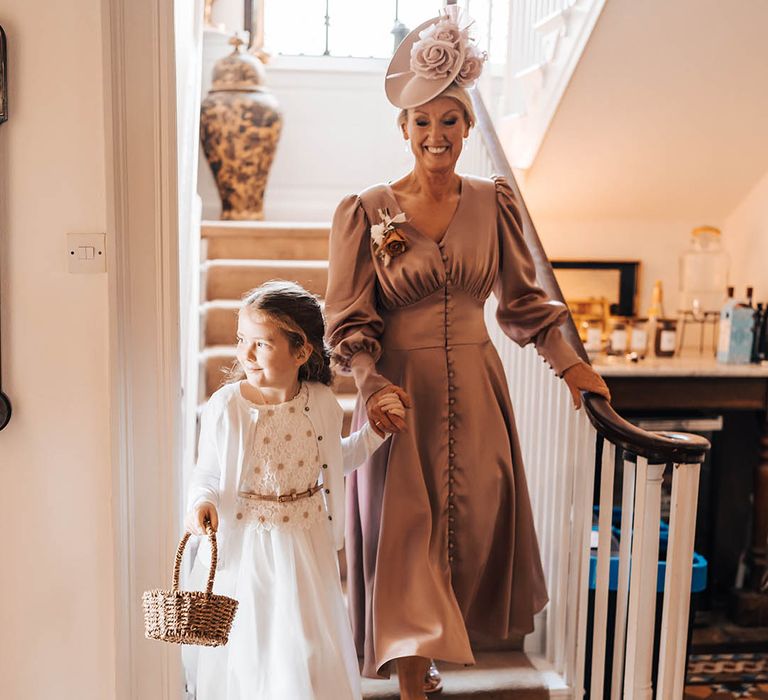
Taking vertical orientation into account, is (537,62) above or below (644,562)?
above

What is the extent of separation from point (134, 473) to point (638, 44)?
86.2 inches

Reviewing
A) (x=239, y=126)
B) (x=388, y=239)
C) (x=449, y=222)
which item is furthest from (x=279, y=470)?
(x=239, y=126)

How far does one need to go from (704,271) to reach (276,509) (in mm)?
2789

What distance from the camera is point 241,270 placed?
361cm

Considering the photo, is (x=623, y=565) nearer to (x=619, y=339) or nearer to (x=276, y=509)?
(x=276, y=509)

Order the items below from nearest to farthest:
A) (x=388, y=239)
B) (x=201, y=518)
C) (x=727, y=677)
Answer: (x=201, y=518) → (x=388, y=239) → (x=727, y=677)

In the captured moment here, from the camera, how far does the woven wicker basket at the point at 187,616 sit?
158 centimetres

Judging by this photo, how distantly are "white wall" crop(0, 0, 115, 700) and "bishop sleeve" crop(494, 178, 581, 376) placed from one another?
0.93 meters

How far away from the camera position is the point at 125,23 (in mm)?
1826

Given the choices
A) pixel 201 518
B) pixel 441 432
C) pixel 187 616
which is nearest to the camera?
pixel 187 616

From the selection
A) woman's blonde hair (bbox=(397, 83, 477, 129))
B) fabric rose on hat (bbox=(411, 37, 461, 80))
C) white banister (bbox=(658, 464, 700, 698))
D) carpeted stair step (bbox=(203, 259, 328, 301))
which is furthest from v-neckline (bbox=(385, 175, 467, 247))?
carpeted stair step (bbox=(203, 259, 328, 301))

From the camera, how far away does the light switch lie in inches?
72.8

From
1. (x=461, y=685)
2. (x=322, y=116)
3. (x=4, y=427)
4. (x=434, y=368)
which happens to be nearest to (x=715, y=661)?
(x=461, y=685)

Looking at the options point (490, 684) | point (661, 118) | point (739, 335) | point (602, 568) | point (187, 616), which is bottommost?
point (490, 684)
